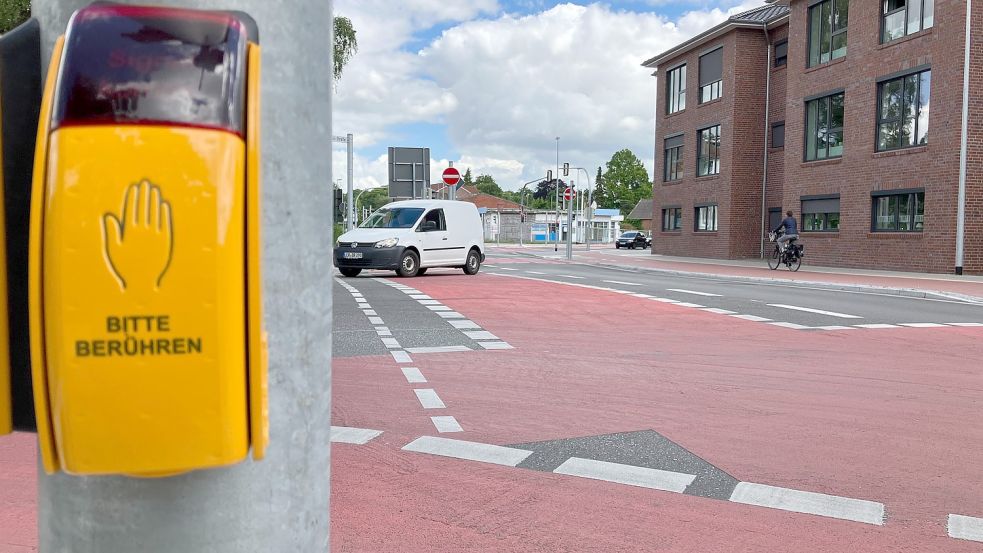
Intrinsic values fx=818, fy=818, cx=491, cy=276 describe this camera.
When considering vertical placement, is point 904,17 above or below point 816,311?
above

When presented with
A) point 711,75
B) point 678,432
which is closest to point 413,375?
point 678,432

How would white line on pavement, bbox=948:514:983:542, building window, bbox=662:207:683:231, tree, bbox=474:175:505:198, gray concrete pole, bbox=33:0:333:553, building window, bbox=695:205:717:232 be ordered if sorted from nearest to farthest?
gray concrete pole, bbox=33:0:333:553
white line on pavement, bbox=948:514:983:542
building window, bbox=695:205:717:232
building window, bbox=662:207:683:231
tree, bbox=474:175:505:198

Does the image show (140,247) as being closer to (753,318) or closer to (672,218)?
(753,318)

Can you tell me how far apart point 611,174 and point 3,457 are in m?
124

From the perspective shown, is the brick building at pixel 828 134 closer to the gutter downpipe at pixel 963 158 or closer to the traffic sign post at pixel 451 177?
the gutter downpipe at pixel 963 158

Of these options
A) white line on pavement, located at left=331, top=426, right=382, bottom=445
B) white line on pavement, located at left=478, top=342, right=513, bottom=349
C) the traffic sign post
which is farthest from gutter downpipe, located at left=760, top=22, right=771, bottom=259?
white line on pavement, located at left=331, top=426, right=382, bottom=445

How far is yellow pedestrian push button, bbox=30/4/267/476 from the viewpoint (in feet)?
2.50

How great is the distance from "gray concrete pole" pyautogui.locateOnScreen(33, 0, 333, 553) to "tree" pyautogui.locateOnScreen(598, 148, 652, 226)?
407ft

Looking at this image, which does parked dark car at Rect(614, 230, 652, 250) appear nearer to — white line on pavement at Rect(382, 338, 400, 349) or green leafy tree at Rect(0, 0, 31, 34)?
green leafy tree at Rect(0, 0, 31, 34)

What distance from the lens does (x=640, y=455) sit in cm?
446

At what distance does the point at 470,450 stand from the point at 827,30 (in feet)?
106

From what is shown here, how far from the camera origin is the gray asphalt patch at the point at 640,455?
396cm

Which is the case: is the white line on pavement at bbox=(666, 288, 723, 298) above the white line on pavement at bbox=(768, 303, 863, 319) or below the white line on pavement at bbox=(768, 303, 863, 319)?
below

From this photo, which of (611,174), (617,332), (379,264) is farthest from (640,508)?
(611,174)
